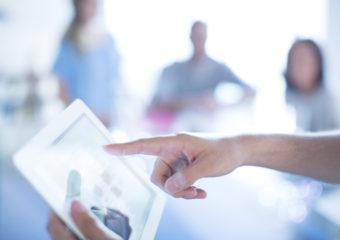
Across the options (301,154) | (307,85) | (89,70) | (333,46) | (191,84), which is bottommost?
(333,46)

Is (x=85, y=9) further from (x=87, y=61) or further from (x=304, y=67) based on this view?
(x=304, y=67)

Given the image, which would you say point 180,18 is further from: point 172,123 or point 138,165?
point 138,165

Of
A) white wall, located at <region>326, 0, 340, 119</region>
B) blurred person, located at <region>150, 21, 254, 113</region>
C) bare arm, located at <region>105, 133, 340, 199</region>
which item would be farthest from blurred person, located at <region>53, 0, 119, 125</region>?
white wall, located at <region>326, 0, 340, 119</region>

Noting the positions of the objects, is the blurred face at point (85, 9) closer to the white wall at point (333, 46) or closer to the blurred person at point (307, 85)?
the blurred person at point (307, 85)

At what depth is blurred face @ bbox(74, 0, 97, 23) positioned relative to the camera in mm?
1701

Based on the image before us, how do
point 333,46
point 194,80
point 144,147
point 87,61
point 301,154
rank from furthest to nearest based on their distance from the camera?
point 333,46 → point 194,80 → point 87,61 → point 301,154 → point 144,147

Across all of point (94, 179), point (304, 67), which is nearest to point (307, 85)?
point (304, 67)

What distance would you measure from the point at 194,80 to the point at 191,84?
25mm

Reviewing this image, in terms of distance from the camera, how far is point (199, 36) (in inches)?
73.9

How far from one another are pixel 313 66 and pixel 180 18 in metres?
0.86

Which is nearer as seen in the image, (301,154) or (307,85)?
(301,154)

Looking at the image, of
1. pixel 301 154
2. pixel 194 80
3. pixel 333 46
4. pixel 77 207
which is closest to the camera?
pixel 77 207

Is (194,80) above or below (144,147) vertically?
below

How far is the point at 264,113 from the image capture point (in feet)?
7.02
